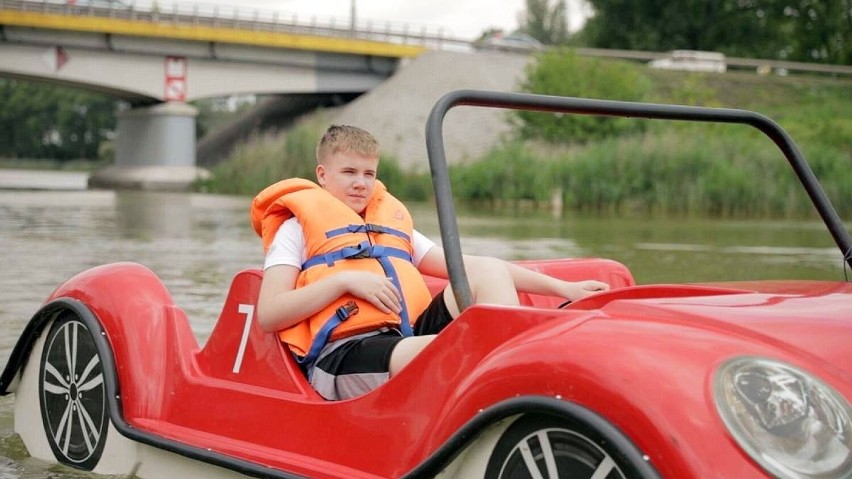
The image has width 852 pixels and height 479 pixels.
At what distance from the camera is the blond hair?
12.1 ft

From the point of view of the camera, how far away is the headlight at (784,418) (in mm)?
2393

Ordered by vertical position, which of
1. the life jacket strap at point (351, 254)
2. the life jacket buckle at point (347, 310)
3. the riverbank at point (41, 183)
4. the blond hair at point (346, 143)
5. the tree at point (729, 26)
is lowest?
the riverbank at point (41, 183)

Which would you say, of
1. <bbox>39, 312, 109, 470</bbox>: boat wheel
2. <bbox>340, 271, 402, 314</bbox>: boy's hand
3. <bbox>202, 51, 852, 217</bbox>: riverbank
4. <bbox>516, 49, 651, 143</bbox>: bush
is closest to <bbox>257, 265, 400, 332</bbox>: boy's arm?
<bbox>340, 271, 402, 314</bbox>: boy's hand

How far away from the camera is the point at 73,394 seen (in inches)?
167

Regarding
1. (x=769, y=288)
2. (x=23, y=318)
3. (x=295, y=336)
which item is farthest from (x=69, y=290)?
(x=23, y=318)

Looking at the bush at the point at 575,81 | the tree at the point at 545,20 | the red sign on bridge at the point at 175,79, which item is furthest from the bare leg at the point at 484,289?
the tree at the point at 545,20

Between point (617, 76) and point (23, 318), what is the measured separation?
3756 centimetres

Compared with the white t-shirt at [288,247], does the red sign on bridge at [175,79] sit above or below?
above

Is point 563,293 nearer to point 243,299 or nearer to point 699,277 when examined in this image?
point 243,299

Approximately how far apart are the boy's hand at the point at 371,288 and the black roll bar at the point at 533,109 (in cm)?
37

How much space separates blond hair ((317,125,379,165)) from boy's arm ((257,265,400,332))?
40 centimetres

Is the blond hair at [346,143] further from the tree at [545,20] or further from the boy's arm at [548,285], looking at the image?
the tree at [545,20]

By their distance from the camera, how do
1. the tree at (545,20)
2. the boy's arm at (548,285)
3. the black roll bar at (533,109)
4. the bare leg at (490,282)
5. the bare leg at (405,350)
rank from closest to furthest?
the black roll bar at (533,109), the bare leg at (405,350), the bare leg at (490,282), the boy's arm at (548,285), the tree at (545,20)

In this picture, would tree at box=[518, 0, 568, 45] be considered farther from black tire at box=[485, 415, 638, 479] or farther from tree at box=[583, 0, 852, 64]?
black tire at box=[485, 415, 638, 479]
